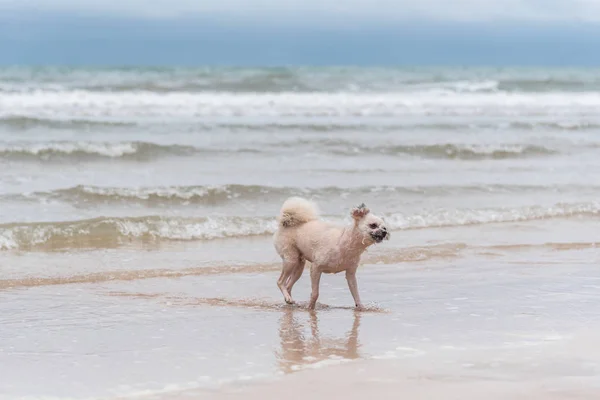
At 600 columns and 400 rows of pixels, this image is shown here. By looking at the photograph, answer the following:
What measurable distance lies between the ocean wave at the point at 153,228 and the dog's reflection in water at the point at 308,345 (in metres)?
4.37

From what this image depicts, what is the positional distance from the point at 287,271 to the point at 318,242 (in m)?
0.53

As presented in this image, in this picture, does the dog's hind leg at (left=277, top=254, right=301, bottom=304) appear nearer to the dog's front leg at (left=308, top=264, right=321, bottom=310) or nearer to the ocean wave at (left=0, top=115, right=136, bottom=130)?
the dog's front leg at (left=308, top=264, right=321, bottom=310)

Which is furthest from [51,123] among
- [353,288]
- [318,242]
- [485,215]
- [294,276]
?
[353,288]

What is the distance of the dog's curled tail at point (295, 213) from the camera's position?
8.24m

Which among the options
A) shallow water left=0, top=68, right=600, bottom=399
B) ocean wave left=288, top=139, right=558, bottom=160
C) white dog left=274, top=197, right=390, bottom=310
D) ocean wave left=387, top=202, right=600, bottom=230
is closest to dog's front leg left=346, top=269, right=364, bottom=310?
white dog left=274, top=197, right=390, bottom=310

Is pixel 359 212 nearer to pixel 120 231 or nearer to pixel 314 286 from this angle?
pixel 314 286

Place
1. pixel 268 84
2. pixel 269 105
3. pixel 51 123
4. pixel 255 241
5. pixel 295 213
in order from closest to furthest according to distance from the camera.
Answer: pixel 295 213 < pixel 255 241 < pixel 51 123 < pixel 269 105 < pixel 268 84

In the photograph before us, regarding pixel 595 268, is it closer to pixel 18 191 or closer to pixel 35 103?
pixel 18 191

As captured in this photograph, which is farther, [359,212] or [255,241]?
[255,241]

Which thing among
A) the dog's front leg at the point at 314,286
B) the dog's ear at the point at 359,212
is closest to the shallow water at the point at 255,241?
the dog's front leg at the point at 314,286

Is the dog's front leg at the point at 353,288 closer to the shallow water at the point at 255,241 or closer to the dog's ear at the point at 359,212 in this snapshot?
the shallow water at the point at 255,241

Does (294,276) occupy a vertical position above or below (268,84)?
below

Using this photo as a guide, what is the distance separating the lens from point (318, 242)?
813 cm

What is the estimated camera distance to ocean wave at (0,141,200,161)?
57.8 ft
